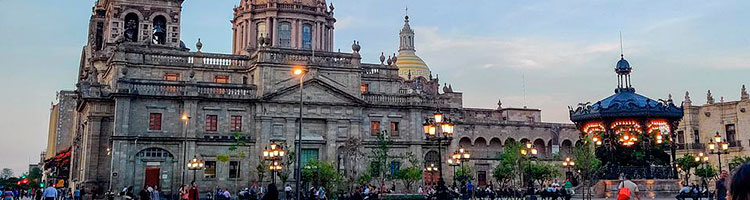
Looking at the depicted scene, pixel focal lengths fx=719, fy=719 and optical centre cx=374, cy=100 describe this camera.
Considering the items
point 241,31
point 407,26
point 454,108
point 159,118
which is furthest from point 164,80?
point 407,26

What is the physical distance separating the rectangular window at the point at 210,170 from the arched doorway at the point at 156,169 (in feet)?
6.14

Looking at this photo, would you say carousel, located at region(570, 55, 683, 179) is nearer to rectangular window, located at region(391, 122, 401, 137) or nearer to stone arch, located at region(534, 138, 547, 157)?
rectangular window, located at region(391, 122, 401, 137)

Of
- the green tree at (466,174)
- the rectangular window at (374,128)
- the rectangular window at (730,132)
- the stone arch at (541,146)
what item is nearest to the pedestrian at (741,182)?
the rectangular window at (374,128)

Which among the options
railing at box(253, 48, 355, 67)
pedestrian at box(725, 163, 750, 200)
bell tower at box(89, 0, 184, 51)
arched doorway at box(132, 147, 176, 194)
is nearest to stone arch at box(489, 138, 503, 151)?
railing at box(253, 48, 355, 67)

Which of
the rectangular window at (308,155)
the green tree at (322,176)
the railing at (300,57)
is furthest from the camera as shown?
the rectangular window at (308,155)

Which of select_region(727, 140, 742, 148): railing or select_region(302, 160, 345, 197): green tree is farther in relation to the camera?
select_region(727, 140, 742, 148): railing

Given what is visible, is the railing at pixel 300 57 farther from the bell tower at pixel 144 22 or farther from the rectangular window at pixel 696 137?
the rectangular window at pixel 696 137

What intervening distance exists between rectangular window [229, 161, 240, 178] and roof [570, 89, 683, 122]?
22.4 metres

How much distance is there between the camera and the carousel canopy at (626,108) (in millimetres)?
35000

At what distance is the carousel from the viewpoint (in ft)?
114

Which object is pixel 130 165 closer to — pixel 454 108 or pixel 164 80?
pixel 164 80

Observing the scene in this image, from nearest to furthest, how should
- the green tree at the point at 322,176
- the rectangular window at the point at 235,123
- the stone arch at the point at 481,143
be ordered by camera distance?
1. the green tree at the point at 322,176
2. the rectangular window at the point at 235,123
3. the stone arch at the point at 481,143

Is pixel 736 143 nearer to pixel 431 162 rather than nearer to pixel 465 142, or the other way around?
pixel 465 142

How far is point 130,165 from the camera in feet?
147
